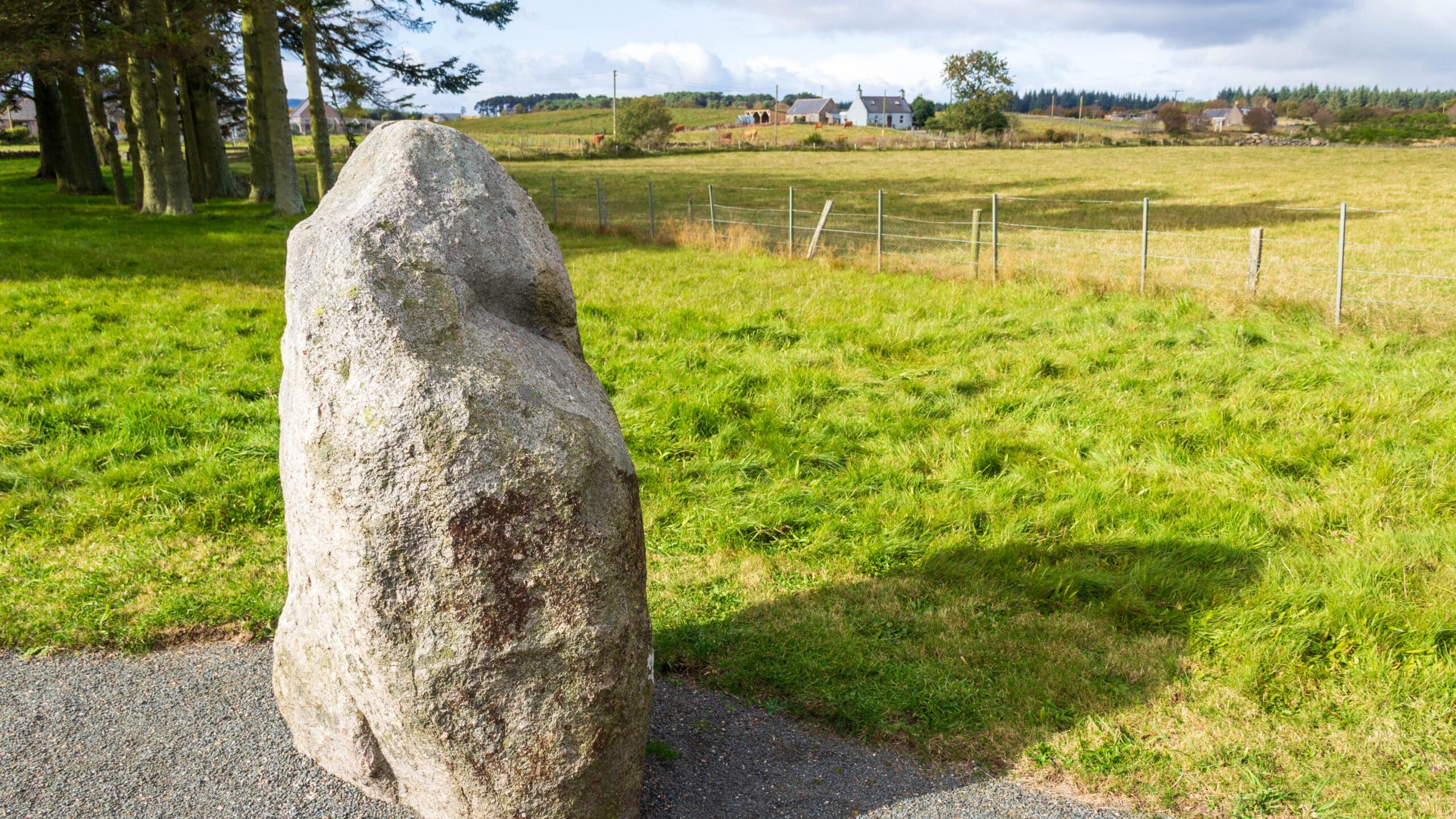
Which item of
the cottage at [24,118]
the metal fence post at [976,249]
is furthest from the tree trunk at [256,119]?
the cottage at [24,118]

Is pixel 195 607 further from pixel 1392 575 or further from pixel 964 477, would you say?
pixel 1392 575

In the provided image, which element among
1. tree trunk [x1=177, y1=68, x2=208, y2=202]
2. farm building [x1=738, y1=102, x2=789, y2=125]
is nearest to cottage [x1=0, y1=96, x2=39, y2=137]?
farm building [x1=738, y1=102, x2=789, y2=125]

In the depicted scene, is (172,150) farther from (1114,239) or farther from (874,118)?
(874,118)

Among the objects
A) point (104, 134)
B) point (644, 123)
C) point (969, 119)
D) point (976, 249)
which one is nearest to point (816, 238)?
point (976, 249)

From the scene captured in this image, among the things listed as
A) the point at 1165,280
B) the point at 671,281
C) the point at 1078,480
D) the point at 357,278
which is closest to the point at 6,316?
the point at 671,281

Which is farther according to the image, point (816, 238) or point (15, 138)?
point (15, 138)

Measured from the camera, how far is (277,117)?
22.9 metres

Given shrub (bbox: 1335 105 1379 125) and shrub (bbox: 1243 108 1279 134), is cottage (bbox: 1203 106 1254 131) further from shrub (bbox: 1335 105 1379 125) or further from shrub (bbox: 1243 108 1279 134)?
shrub (bbox: 1335 105 1379 125)

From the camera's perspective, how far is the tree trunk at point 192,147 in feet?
89.6

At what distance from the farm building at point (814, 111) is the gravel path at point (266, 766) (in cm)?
13100

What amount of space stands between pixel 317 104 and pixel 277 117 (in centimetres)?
122

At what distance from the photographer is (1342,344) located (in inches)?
380

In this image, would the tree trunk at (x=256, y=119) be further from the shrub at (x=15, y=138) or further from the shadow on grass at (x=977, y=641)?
the shrub at (x=15, y=138)

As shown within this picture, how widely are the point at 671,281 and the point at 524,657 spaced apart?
11588 mm
